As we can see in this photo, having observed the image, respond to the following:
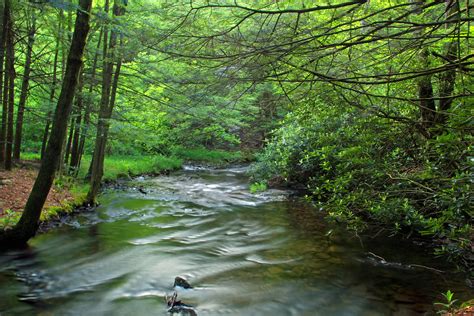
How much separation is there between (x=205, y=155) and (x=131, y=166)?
33.3 ft

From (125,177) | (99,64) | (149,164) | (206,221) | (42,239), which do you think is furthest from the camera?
(149,164)

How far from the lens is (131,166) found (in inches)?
734

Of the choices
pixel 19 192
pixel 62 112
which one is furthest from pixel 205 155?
pixel 62 112

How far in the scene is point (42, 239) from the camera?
7.65 m

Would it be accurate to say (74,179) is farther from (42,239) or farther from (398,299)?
(398,299)

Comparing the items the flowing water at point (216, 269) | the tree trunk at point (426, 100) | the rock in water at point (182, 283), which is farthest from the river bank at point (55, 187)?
the tree trunk at point (426, 100)

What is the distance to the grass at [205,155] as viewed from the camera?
27273 mm

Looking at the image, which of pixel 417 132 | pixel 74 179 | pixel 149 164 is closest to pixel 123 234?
pixel 74 179

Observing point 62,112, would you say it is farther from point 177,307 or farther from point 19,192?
point 19,192

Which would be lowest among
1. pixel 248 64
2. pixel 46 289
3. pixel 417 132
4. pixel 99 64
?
pixel 46 289

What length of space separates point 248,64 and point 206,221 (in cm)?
681

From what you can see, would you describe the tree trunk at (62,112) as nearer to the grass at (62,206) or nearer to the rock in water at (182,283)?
the grass at (62,206)

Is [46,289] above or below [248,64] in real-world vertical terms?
below

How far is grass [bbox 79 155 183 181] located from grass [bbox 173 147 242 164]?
3.58m
